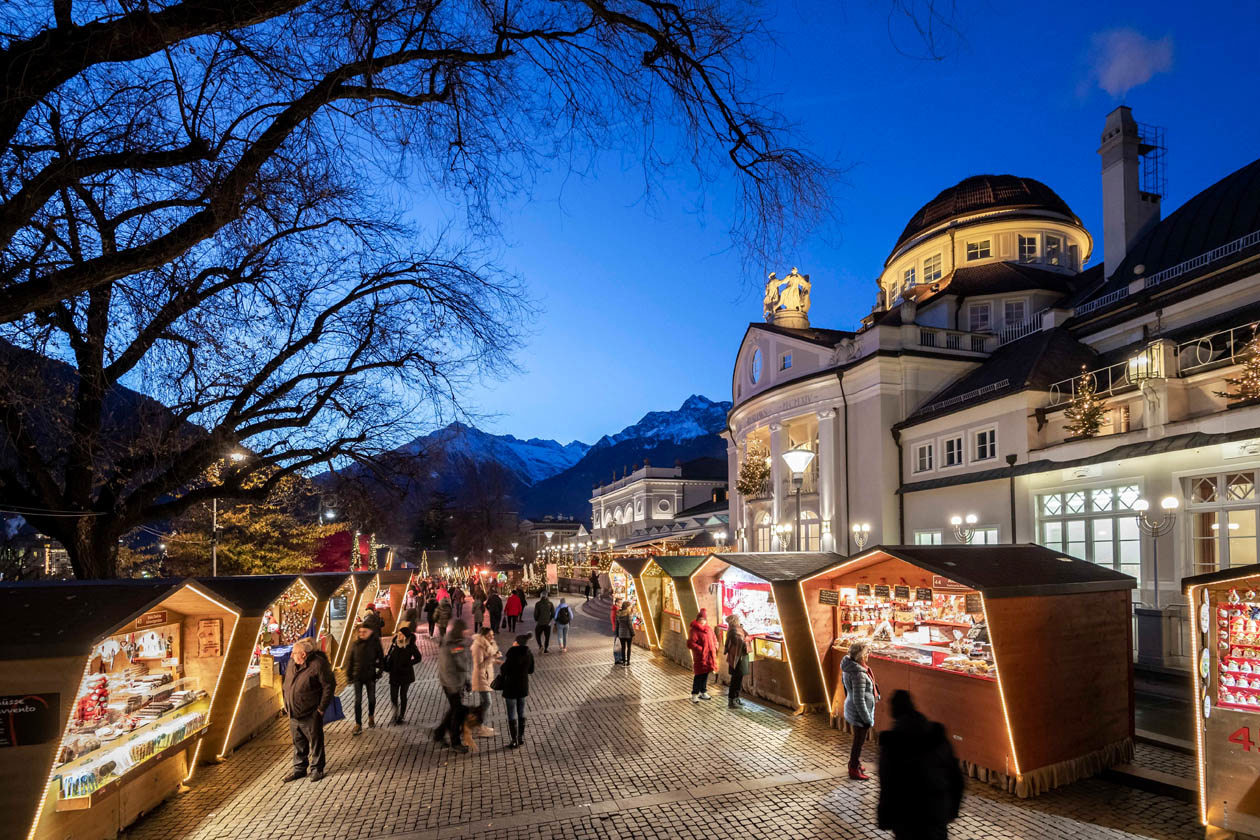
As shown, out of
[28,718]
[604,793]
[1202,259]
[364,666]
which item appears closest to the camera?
[28,718]

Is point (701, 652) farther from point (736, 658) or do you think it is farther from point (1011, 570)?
point (1011, 570)

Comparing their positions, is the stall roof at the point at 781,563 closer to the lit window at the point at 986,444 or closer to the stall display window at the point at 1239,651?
the stall display window at the point at 1239,651

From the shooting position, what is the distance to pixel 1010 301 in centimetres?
3097

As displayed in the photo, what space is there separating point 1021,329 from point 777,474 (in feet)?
37.6

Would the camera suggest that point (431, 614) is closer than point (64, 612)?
No

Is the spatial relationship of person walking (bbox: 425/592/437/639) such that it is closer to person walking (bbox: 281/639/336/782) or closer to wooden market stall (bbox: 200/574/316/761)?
wooden market stall (bbox: 200/574/316/761)

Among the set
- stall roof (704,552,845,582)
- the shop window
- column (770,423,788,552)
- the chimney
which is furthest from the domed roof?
stall roof (704,552,845,582)

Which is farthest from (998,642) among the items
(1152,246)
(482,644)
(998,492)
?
(1152,246)

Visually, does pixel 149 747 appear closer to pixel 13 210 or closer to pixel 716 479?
pixel 13 210

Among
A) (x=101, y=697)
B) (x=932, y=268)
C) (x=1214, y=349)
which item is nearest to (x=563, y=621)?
(x=101, y=697)

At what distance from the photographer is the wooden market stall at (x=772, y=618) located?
11836 millimetres

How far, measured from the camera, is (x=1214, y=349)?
16.0 meters

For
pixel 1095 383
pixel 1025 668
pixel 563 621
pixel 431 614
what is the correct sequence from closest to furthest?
pixel 1025 668 < pixel 1095 383 < pixel 563 621 < pixel 431 614

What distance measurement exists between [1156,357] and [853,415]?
13.7 m
